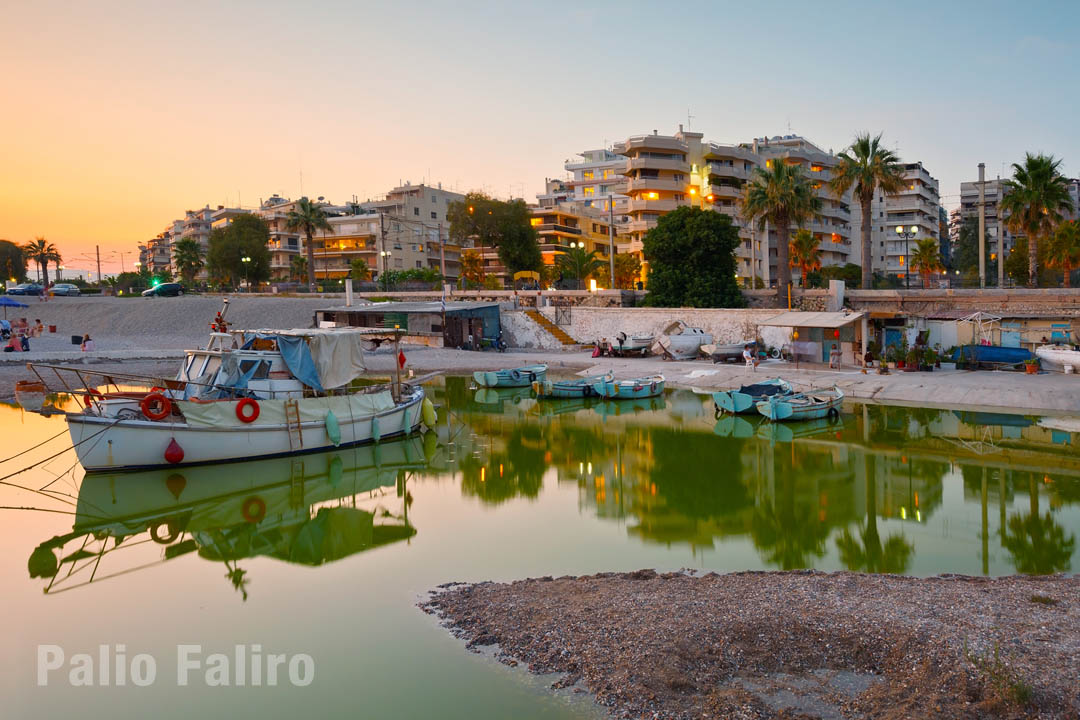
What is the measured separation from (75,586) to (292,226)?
7191cm

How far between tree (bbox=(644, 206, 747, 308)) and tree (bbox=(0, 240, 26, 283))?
95.5 m

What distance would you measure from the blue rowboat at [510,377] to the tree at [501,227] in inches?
1859

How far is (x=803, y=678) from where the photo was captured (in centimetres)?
920

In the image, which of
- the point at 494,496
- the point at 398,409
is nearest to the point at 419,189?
the point at 398,409

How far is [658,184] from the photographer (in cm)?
8025

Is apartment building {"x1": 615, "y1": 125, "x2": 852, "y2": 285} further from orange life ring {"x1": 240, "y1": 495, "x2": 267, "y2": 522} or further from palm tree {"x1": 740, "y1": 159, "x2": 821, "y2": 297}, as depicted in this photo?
orange life ring {"x1": 240, "y1": 495, "x2": 267, "y2": 522}

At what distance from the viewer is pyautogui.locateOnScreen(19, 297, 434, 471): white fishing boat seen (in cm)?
2155

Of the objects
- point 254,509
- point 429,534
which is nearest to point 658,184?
point 254,509

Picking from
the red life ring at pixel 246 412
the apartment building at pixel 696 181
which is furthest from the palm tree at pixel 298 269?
the red life ring at pixel 246 412

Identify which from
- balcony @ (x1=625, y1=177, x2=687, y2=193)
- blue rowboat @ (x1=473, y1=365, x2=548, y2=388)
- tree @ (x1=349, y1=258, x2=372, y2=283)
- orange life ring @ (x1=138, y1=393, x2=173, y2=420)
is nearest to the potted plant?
blue rowboat @ (x1=473, y1=365, x2=548, y2=388)

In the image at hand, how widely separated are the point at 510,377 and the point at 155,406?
21.5 m

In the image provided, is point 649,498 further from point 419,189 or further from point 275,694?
point 419,189

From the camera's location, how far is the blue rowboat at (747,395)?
3066cm

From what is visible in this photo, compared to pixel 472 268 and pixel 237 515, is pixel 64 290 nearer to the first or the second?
pixel 472 268
